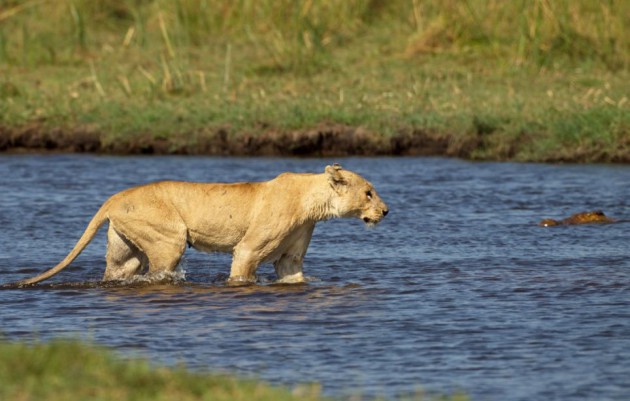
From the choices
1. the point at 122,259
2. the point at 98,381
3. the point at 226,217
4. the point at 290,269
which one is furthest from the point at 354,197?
the point at 98,381

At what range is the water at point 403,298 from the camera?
779 centimetres

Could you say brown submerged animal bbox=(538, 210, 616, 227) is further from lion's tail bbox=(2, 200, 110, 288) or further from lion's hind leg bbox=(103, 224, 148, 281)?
lion's tail bbox=(2, 200, 110, 288)

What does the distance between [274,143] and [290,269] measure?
6.87 meters

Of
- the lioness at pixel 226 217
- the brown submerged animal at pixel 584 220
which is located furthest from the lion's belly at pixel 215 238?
the brown submerged animal at pixel 584 220

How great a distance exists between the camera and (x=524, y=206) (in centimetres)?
1428

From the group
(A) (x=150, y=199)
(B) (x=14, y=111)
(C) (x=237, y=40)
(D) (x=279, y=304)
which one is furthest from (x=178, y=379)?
(C) (x=237, y=40)

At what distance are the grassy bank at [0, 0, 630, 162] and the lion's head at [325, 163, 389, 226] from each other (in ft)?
21.1

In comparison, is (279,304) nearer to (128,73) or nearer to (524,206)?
(524,206)

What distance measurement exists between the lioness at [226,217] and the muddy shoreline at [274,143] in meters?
6.65

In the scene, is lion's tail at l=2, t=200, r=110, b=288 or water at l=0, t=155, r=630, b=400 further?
lion's tail at l=2, t=200, r=110, b=288

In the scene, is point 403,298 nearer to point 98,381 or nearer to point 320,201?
point 320,201

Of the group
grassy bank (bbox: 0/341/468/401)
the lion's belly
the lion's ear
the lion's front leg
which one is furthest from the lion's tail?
grassy bank (bbox: 0/341/468/401)

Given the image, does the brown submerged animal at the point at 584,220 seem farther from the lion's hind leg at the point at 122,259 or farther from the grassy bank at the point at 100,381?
the grassy bank at the point at 100,381

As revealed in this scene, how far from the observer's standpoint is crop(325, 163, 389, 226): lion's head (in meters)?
10.2
